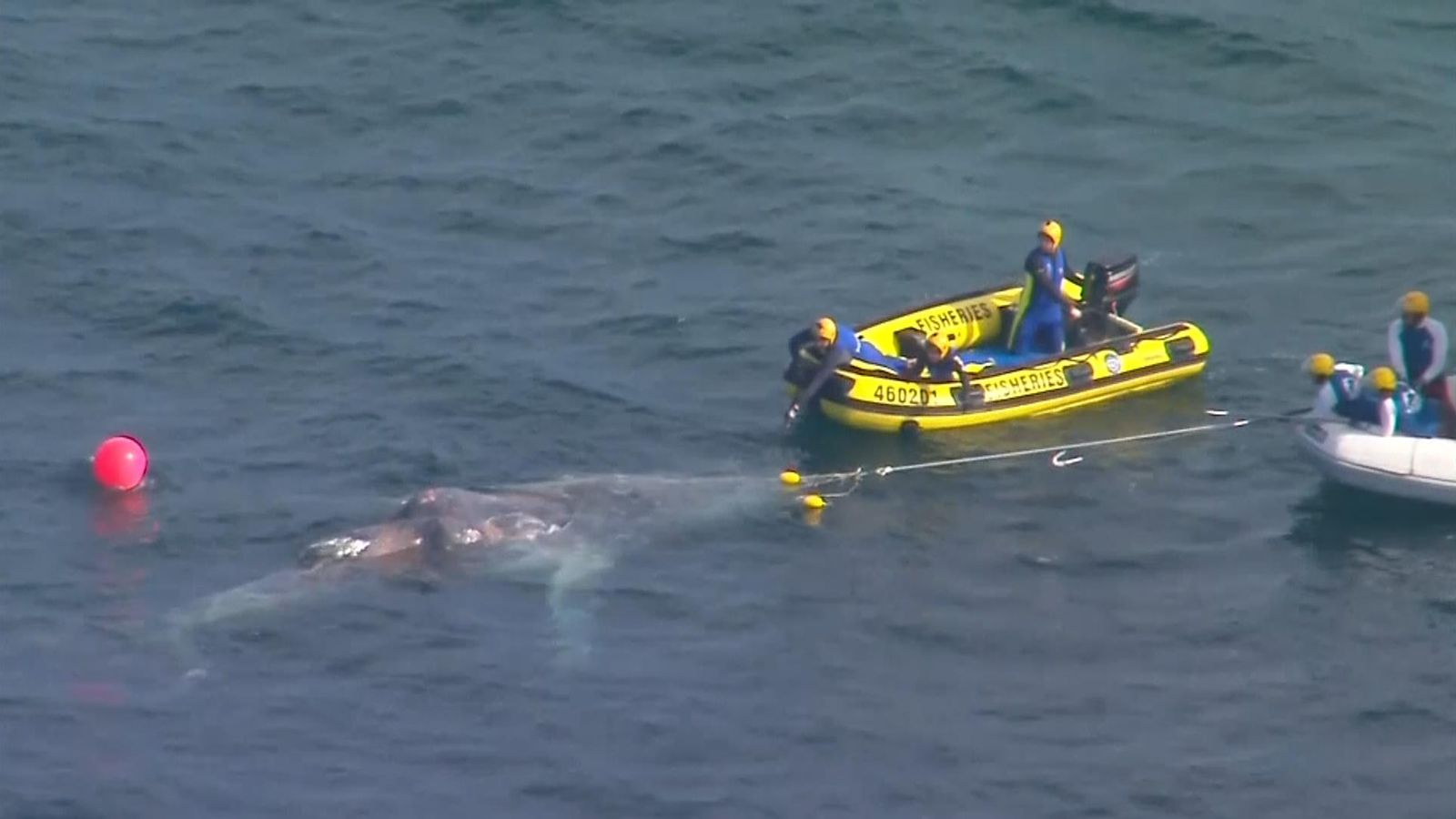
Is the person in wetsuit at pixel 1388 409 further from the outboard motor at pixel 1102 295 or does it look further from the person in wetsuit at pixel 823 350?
the person in wetsuit at pixel 823 350

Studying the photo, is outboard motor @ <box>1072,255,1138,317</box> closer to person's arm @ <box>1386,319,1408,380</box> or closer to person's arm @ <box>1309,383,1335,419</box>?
person's arm @ <box>1309,383,1335,419</box>

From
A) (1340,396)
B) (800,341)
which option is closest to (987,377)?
(800,341)

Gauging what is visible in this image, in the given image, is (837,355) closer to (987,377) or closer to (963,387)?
(963,387)

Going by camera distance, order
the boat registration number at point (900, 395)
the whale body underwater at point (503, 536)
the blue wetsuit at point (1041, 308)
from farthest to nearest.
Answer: the blue wetsuit at point (1041, 308)
the boat registration number at point (900, 395)
the whale body underwater at point (503, 536)

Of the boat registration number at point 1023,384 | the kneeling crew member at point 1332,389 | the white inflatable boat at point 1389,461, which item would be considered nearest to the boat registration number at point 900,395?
the boat registration number at point 1023,384

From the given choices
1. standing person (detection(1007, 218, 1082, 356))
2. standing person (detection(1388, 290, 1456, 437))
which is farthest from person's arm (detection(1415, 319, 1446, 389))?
standing person (detection(1007, 218, 1082, 356))

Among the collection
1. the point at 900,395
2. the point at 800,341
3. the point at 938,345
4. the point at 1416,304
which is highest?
the point at 1416,304

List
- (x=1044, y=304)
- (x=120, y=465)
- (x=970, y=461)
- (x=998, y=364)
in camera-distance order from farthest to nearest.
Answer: (x=998, y=364), (x=1044, y=304), (x=970, y=461), (x=120, y=465)
